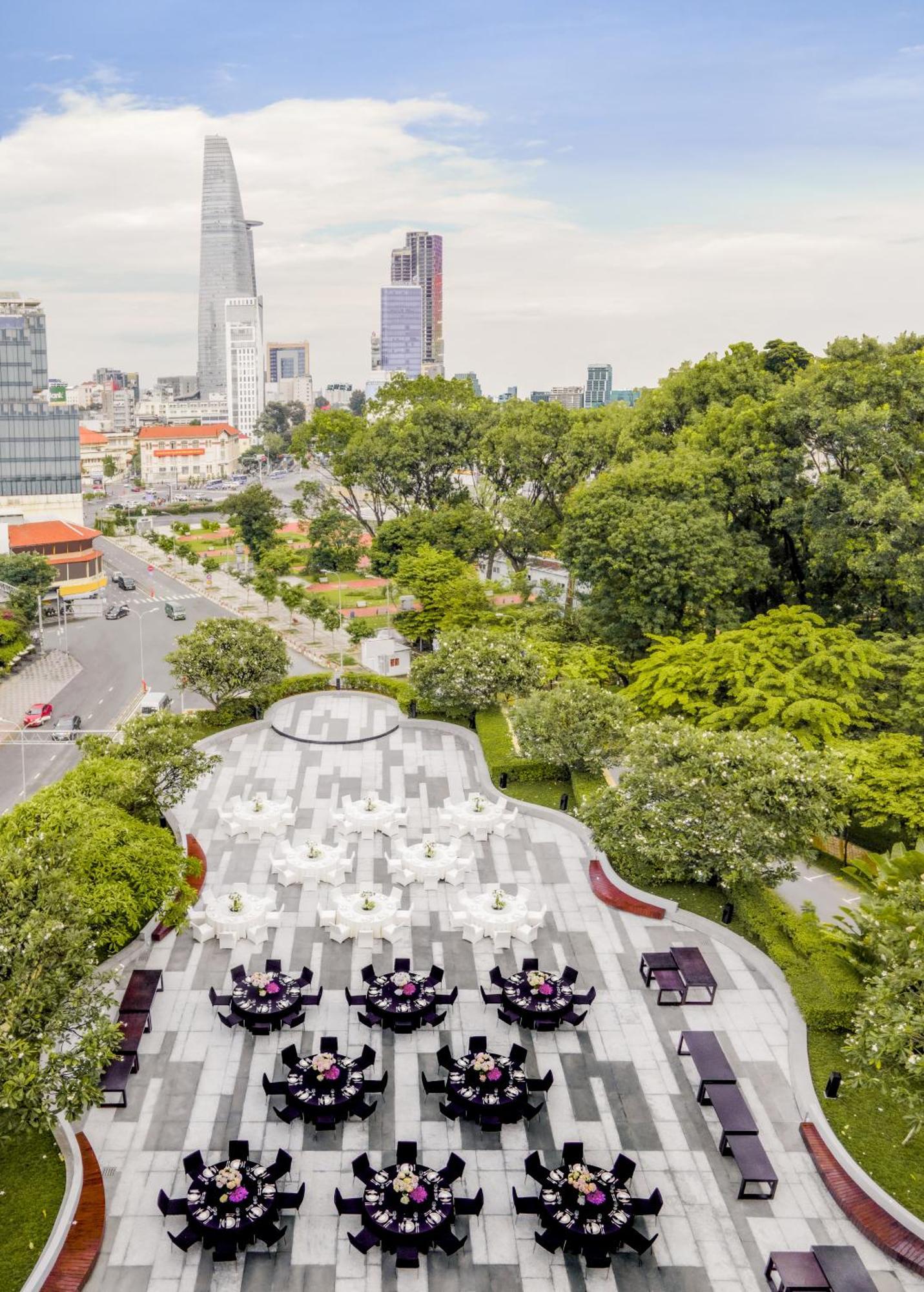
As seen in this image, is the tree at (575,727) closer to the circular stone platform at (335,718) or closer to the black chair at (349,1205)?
the circular stone platform at (335,718)

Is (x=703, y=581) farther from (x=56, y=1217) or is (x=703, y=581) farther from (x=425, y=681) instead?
(x=56, y=1217)

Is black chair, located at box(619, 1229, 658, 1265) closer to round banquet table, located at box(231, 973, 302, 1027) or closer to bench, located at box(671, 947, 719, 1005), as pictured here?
bench, located at box(671, 947, 719, 1005)

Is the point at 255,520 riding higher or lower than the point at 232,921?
higher

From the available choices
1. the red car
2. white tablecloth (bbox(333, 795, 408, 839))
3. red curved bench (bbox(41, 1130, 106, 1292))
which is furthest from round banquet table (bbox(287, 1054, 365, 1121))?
the red car

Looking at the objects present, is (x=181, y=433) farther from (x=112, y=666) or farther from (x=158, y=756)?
(x=158, y=756)

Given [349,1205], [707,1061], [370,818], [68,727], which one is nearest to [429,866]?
[370,818]

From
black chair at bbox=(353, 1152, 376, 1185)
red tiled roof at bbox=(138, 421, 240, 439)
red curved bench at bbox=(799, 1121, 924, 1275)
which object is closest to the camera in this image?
red curved bench at bbox=(799, 1121, 924, 1275)
